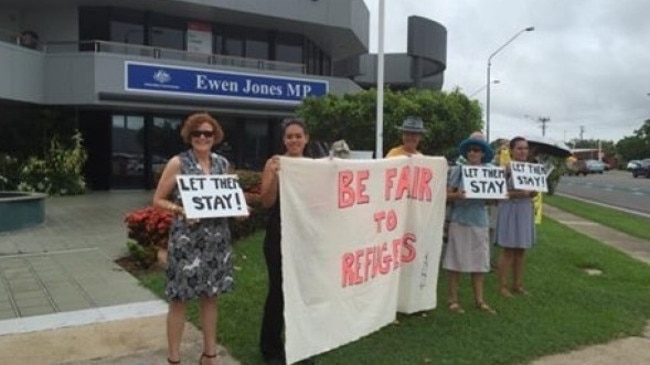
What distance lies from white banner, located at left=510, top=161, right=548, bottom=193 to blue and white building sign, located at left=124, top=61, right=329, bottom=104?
14.9 m

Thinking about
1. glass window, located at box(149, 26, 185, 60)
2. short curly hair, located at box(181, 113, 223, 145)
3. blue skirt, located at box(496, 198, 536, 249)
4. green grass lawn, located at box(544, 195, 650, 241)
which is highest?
glass window, located at box(149, 26, 185, 60)

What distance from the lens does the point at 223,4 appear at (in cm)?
2188

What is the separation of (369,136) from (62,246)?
5530 mm

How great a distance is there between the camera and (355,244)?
5.31 meters

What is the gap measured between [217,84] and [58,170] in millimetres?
5306

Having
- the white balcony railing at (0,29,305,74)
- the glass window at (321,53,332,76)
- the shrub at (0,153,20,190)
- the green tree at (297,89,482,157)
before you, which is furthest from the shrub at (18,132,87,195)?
the glass window at (321,53,332,76)

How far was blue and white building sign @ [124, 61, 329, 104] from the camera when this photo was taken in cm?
2027

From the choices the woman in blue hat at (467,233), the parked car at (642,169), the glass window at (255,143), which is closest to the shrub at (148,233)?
the woman in blue hat at (467,233)

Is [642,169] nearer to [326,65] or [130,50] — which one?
[326,65]

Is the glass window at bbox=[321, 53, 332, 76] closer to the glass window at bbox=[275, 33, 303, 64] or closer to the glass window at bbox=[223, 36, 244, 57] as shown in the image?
the glass window at bbox=[275, 33, 303, 64]

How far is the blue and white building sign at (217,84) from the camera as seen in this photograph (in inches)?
798

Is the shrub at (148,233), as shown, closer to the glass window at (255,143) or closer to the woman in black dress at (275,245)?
the woman in black dress at (275,245)

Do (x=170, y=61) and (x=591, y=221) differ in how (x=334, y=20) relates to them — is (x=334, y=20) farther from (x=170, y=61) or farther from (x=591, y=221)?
(x=591, y=221)

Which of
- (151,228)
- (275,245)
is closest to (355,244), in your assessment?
(275,245)
